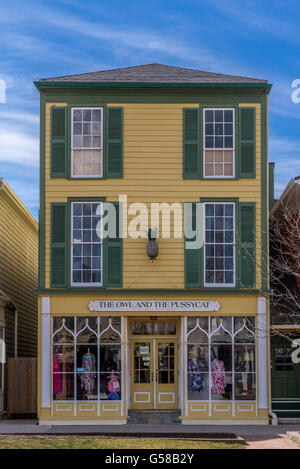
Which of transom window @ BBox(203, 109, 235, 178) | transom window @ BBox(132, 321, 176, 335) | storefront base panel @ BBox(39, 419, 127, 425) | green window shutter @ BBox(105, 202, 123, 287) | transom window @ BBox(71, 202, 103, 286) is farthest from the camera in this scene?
transom window @ BBox(132, 321, 176, 335)

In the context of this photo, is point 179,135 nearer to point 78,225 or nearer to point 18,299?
point 78,225

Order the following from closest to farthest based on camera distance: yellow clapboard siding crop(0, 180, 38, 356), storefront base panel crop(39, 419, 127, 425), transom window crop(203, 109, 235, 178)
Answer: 1. storefront base panel crop(39, 419, 127, 425)
2. transom window crop(203, 109, 235, 178)
3. yellow clapboard siding crop(0, 180, 38, 356)

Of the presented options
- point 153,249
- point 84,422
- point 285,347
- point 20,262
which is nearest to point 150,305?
point 153,249

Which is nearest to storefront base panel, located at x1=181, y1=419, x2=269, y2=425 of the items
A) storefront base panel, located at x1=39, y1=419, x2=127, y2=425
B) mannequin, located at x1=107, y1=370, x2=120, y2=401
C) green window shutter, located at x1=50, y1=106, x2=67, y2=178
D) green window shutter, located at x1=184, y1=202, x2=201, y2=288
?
storefront base panel, located at x1=39, y1=419, x2=127, y2=425

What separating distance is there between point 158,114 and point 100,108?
1.69m

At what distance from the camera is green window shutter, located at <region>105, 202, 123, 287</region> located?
22875 millimetres

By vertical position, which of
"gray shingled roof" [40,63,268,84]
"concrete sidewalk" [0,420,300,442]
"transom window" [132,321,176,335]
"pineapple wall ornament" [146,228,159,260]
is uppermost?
"gray shingled roof" [40,63,268,84]

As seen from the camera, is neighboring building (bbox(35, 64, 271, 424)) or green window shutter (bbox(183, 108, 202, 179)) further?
green window shutter (bbox(183, 108, 202, 179))

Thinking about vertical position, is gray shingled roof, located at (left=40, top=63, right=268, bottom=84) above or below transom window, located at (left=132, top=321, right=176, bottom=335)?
above

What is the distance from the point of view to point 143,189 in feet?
76.0

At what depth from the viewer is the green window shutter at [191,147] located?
76.0 feet

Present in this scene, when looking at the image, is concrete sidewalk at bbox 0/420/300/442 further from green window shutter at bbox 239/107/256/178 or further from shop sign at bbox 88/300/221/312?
green window shutter at bbox 239/107/256/178

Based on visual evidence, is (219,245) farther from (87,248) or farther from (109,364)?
(109,364)
